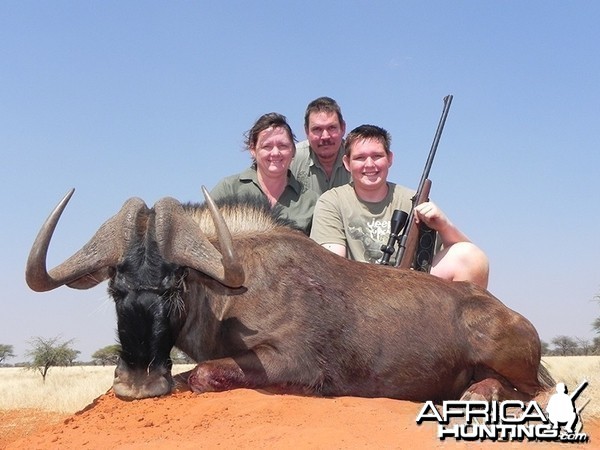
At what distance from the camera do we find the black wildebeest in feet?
17.5

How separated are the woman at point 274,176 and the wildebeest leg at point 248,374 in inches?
125

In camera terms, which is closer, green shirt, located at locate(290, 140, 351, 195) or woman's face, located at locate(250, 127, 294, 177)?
woman's face, located at locate(250, 127, 294, 177)

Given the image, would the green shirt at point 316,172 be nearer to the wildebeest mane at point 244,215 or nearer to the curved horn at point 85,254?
the wildebeest mane at point 244,215

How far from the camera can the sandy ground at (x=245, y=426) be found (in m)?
4.11

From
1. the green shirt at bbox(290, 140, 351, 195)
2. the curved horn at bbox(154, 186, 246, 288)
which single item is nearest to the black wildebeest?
the curved horn at bbox(154, 186, 246, 288)

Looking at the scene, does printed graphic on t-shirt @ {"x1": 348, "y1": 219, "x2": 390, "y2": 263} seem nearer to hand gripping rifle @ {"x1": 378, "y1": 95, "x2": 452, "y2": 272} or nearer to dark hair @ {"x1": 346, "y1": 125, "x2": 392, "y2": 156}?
hand gripping rifle @ {"x1": 378, "y1": 95, "x2": 452, "y2": 272}

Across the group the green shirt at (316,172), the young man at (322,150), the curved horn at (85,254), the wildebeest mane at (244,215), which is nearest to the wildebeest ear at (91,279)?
the curved horn at (85,254)

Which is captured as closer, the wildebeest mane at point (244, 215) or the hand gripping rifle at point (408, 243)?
the wildebeest mane at point (244, 215)

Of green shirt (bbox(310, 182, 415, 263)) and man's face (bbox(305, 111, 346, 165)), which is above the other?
man's face (bbox(305, 111, 346, 165))

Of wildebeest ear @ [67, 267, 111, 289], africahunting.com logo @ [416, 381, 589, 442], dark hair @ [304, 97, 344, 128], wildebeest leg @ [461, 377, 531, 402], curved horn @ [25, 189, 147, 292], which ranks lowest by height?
wildebeest leg @ [461, 377, 531, 402]

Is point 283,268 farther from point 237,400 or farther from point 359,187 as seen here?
point 359,187

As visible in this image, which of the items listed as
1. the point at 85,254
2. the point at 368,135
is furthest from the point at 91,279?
the point at 368,135

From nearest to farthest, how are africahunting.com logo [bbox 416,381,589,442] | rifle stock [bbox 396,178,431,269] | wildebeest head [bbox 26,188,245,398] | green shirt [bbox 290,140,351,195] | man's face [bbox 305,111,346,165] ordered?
africahunting.com logo [bbox 416,381,589,442], wildebeest head [bbox 26,188,245,398], rifle stock [bbox 396,178,431,269], man's face [bbox 305,111,346,165], green shirt [bbox 290,140,351,195]

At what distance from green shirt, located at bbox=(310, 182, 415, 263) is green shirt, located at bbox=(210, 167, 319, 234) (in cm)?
76
